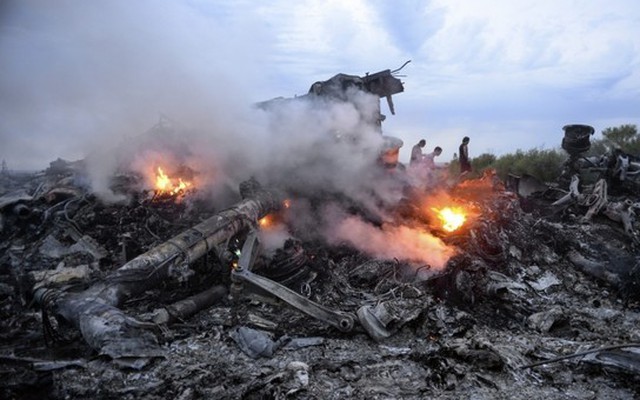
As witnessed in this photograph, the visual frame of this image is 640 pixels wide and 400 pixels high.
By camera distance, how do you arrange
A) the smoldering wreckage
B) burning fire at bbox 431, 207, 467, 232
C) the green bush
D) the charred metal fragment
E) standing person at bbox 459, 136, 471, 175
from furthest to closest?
the green bush < standing person at bbox 459, 136, 471, 175 < burning fire at bbox 431, 207, 467, 232 < the charred metal fragment < the smoldering wreckage

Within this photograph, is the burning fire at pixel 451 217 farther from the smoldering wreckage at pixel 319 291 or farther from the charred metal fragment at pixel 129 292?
the charred metal fragment at pixel 129 292

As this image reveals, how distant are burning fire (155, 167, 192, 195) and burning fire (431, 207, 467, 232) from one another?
624 centimetres

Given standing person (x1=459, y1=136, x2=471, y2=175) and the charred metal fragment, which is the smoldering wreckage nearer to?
the charred metal fragment

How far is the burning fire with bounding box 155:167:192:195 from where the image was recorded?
395 inches

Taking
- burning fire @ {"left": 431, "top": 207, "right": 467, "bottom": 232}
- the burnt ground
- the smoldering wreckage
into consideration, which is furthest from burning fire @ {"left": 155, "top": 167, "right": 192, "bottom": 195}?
burning fire @ {"left": 431, "top": 207, "right": 467, "bottom": 232}

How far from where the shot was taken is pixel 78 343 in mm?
5141

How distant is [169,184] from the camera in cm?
1018

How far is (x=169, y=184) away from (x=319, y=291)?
539cm

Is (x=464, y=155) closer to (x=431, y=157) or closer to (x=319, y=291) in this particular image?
(x=431, y=157)

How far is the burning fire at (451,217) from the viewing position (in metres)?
8.37

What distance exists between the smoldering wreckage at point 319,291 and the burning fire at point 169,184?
0.04 m

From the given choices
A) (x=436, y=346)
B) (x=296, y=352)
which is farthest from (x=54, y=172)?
(x=436, y=346)

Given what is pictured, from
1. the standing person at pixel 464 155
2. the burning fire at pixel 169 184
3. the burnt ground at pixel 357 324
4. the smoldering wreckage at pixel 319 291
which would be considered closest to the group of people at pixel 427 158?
the standing person at pixel 464 155

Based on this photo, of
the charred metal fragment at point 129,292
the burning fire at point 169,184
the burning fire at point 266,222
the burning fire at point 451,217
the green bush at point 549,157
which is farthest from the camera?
the green bush at point 549,157
